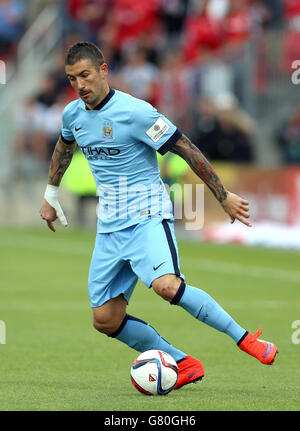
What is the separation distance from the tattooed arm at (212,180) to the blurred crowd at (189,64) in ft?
40.0

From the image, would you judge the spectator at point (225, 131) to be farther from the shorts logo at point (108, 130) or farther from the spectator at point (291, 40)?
the shorts logo at point (108, 130)

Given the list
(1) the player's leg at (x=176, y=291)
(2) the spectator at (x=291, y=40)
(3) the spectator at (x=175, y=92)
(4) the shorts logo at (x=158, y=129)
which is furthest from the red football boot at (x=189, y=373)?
(3) the spectator at (x=175, y=92)

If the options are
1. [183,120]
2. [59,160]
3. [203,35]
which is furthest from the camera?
[203,35]

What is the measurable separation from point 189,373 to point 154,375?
415mm

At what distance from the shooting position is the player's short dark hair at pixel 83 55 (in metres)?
6.70

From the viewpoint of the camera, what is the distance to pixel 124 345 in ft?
29.4

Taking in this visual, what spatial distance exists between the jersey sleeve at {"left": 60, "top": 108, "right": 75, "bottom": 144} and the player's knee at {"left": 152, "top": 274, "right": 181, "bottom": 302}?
1258 mm

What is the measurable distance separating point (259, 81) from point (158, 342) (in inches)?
515

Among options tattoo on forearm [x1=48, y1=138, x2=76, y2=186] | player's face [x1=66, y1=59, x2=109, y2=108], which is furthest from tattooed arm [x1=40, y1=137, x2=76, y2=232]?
player's face [x1=66, y1=59, x2=109, y2=108]

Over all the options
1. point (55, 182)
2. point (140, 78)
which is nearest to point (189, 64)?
point (140, 78)

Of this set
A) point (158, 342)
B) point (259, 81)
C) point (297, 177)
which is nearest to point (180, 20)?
point (259, 81)

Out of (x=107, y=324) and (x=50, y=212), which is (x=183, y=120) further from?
(x=107, y=324)

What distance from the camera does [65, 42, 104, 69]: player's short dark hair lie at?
264 inches
